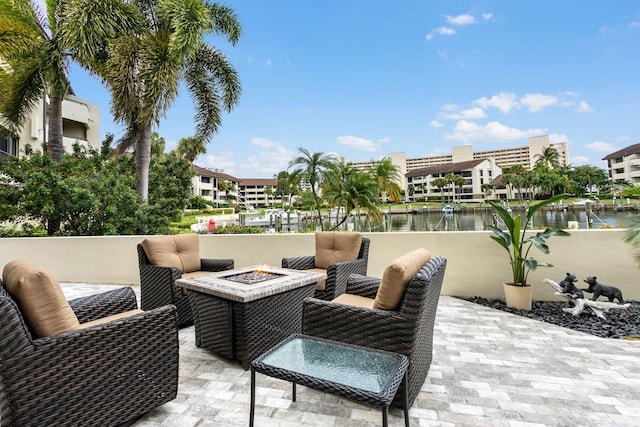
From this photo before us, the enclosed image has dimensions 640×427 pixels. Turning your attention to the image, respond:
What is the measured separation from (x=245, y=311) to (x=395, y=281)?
1225mm

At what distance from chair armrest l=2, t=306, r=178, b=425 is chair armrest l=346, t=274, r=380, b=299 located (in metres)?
1.53

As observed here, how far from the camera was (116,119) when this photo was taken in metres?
7.73

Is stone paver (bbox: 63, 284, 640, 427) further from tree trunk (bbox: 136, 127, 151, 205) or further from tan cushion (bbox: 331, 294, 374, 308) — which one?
tree trunk (bbox: 136, 127, 151, 205)

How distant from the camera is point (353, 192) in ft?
39.2

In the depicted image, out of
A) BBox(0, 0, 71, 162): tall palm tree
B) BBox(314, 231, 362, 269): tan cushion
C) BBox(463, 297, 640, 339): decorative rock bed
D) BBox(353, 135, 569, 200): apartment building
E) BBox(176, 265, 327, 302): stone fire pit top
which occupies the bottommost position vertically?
BBox(463, 297, 640, 339): decorative rock bed

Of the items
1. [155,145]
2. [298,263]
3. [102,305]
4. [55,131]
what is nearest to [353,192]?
[298,263]

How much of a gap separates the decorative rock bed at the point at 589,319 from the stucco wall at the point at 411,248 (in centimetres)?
34

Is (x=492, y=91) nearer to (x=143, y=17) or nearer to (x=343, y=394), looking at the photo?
(x=143, y=17)

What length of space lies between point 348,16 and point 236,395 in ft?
42.2

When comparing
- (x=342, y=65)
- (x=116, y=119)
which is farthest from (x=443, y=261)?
(x=342, y=65)

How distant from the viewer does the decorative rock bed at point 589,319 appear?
3205 mm

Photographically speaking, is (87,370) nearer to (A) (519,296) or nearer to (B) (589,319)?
(A) (519,296)

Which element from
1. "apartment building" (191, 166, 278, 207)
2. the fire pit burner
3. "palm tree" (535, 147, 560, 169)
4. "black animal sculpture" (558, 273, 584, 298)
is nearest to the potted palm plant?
"black animal sculpture" (558, 273, 584, 298)

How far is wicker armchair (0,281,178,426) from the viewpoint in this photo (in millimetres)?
1426
